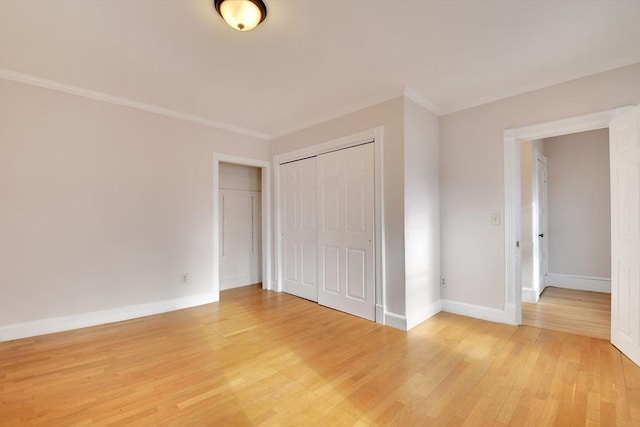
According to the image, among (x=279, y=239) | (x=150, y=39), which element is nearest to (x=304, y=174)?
(x=279, y=239)

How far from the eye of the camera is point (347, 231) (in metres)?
3.65

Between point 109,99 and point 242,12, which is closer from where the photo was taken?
point 242,12

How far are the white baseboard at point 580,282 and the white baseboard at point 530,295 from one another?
1.20 metres

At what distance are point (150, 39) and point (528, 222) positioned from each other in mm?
4836

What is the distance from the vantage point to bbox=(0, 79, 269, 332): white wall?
283 centimetres

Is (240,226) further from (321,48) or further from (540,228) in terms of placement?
(540,228)

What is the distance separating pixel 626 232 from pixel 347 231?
2.56 meters

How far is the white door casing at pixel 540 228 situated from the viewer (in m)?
4.08

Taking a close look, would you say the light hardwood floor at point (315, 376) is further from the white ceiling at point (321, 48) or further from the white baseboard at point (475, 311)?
the white ceiling at point (321, 48)

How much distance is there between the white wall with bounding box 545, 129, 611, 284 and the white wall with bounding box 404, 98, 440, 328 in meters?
2.66

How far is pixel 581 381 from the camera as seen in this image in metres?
2.07

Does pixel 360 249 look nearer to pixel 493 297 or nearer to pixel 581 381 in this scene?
pixel 493 297

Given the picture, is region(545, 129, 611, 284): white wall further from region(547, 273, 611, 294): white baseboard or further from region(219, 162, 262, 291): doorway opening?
region(219, 162, 262, 291): doorway opening

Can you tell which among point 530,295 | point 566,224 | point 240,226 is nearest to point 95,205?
point 240,226
